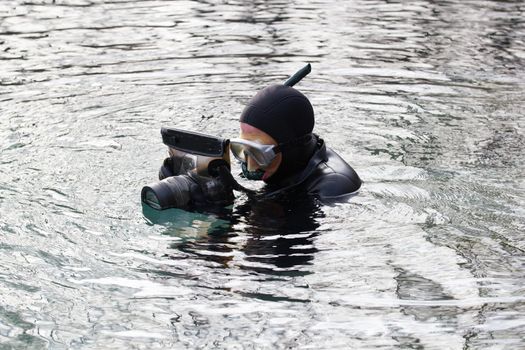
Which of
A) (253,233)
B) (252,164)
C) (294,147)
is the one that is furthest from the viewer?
(294,147)

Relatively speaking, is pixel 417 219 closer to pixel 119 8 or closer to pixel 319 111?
pixel 319 111

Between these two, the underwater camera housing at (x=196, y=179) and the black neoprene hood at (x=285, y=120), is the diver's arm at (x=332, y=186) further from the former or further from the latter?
the underwater camera housing at (x=196, y=179)

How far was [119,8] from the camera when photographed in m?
13.4

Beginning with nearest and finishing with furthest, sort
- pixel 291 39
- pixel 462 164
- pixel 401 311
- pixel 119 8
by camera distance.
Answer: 1. pixel 401 311
2. pixel 462 164
3. pixel 291 39
4. pixel 119 8

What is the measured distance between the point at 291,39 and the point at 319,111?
3.11 metres

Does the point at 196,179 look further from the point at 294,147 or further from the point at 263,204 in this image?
the point at 294,147

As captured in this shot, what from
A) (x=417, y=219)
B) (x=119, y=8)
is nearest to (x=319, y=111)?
(x=417, y=219)

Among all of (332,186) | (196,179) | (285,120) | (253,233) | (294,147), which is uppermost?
(285,120)

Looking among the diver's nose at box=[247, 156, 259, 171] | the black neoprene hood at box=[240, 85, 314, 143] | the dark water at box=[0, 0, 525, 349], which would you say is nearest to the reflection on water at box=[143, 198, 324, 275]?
the dark water at box=[0, 0, 525, 349]

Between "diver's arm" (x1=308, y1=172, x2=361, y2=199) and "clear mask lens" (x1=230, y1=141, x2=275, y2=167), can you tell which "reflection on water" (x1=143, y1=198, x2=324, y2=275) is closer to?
"diver's arm" (x1=308, y1=172, x2=361, y2=199)

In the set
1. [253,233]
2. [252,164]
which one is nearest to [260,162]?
[252,164]

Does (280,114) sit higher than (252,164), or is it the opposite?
(280,114)

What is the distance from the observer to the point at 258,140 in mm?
5898

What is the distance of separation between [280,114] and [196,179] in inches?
24.4
